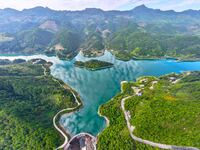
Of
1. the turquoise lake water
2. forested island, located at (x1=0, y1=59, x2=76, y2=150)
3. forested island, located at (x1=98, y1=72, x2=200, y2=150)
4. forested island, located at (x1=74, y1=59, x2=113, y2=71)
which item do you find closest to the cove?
the turquoise lake water

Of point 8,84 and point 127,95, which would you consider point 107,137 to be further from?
point 8,84

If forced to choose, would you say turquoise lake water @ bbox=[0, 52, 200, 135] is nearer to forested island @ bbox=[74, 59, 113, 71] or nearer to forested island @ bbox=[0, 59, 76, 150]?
forested island @ bbox=[74, 59, 113, 71]

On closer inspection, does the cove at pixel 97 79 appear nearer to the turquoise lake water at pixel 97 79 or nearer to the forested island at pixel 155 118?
the turquoise lake water at pixel 97 79

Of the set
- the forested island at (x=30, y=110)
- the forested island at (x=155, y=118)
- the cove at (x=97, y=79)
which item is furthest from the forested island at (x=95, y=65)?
the forested island at (x=155, y=118)

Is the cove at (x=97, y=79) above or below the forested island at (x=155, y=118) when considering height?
below

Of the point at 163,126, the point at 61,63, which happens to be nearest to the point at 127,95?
the point at 163,126

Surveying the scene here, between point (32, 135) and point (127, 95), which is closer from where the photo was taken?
point (32, 135)

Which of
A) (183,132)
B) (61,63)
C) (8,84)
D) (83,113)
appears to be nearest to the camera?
(183,132)
